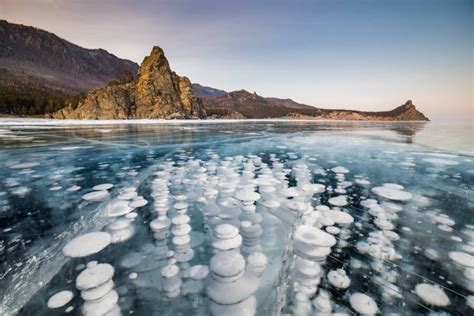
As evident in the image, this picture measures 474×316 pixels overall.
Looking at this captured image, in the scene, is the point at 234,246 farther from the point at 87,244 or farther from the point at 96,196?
the point at 96,196

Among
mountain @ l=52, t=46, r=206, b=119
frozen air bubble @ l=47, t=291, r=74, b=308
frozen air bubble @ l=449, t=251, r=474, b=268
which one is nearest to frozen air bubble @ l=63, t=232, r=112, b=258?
frozen air bubble @ l=47, t=291, r=74, b=308

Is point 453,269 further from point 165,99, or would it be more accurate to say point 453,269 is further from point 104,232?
point 165,99

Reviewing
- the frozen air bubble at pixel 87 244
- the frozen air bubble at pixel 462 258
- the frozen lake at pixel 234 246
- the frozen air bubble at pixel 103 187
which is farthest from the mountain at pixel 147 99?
the frozen air bubble at pixel 462 258

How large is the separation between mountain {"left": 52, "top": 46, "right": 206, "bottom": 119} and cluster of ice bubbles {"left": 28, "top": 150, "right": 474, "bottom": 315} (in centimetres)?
7516

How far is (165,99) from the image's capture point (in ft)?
256

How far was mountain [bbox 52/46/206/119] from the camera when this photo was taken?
6914 cm

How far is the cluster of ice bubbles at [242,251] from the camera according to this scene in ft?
6.11

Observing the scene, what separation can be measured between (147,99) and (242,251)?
82.3 m

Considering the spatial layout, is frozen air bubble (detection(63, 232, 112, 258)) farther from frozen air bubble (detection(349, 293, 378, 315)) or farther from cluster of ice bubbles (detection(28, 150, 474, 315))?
frozen air bubble (detection(349, 293, 378, 315))

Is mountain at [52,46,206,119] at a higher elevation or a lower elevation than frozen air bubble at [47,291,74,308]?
higher

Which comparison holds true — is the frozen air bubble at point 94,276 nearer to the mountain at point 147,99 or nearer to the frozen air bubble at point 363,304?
the frozen air bubble at point 363,304

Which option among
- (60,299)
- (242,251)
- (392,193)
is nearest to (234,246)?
(242,251)

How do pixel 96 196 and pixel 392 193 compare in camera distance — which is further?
pixel 392 193

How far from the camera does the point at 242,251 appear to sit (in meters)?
2.53
